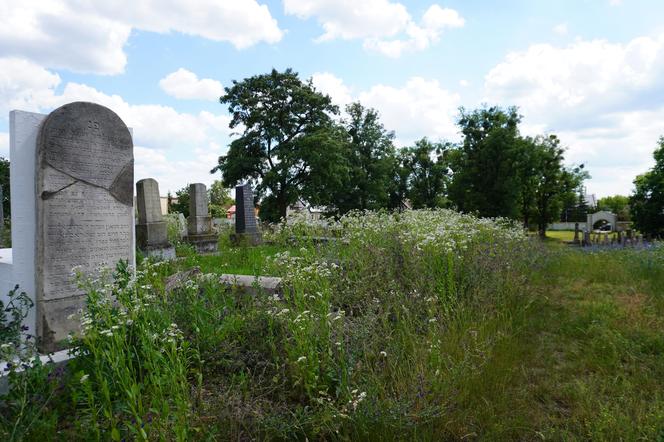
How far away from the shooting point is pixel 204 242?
14656mm

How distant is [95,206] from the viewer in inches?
191

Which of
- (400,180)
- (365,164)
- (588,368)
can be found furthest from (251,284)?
(400,180)

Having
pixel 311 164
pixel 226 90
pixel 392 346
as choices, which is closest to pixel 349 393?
pixel 392 346

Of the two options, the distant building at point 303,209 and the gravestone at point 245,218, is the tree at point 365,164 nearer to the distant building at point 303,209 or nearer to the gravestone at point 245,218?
the distant building at point 303,209

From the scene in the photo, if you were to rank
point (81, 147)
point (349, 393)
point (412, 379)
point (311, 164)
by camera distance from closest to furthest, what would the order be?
1. point (349, 393)
2. point (412, 379)
3. point (81, 147)
4. point (311, 164)

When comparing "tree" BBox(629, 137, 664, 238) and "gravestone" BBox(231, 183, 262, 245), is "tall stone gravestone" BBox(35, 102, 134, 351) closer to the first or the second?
"gravestone" BBox(231, 183, 262, 245)

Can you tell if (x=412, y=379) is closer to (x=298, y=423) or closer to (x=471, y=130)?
(x=298, y=423)

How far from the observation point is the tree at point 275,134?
1145 inches

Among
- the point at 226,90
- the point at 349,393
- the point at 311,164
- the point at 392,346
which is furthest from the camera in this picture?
the point at 226,90

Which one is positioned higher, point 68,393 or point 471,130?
point 471,130

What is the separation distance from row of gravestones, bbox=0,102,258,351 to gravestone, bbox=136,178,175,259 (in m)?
6.36

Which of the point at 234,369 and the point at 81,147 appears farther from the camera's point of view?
the point at 81,147

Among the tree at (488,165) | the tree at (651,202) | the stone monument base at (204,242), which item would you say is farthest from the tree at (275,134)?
the tree at (651,202)

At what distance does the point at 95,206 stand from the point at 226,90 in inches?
1131
